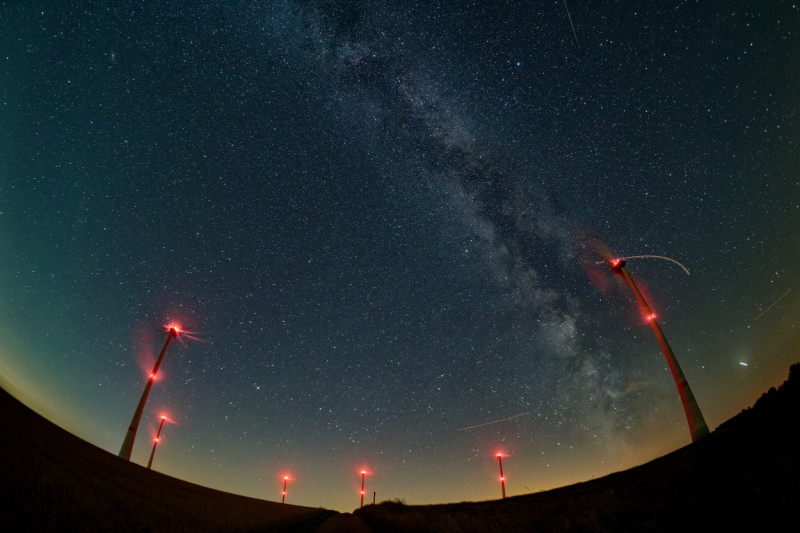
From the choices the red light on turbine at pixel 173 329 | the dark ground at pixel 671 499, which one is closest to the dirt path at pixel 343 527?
the dark ground at pixel 671 499

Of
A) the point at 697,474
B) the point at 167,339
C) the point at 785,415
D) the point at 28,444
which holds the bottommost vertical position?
the point at 697,474

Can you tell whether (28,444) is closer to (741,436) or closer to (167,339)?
(741,436)

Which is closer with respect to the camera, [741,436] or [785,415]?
[785,415]

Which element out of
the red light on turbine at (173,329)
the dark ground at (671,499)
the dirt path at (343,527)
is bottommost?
the dirt path at (343,527)

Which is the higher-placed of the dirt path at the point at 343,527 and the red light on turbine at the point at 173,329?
the red light on turbine at the point at 173,329

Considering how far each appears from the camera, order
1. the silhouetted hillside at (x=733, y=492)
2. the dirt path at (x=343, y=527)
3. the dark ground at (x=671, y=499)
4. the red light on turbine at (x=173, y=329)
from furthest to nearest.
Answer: the red light on turbine at (x=173, y=329), the dirt path at (x=343, y=527), the dark ground at (x=671, y=499), the silhouetted hillside at (x=733, y=492)

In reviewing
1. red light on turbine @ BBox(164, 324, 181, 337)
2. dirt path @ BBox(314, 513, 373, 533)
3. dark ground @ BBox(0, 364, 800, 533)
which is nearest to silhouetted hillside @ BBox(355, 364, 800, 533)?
dark ground @ BBox(0, 364, 800, 533)

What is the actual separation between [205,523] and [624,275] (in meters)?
26.6

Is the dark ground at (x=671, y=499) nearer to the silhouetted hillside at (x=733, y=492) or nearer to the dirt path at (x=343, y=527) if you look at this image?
the silhouetted hillside at (x=733, y=492)

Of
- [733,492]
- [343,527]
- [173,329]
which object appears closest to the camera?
[733,492]

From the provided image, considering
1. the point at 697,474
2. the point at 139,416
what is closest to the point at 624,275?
the point at 697,474

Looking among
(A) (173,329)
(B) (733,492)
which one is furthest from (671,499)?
(A) (173,329)

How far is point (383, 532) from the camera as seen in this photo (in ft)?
36.0

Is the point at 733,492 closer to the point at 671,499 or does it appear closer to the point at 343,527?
the point at 671,499
